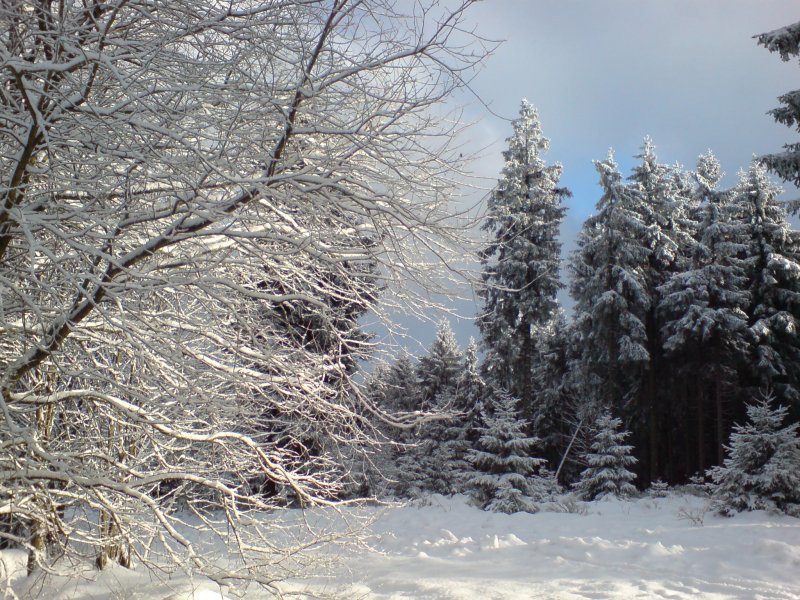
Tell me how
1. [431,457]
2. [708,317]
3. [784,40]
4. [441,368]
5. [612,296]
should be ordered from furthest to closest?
1. [441,368]
2. [612,296]
3. [708,317]
4. [431,457]
5. [784,40]

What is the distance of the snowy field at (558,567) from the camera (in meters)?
6.26

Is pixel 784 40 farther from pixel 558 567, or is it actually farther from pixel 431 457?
pixel 431 457

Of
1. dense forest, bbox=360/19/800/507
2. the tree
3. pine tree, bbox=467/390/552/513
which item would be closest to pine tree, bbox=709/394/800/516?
pine tree, bbox=467/390/552/513

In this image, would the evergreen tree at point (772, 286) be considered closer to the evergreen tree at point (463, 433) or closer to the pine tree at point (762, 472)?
the pine tree at point (762, 472)

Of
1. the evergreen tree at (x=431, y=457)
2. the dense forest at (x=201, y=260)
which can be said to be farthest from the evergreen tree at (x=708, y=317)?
the dense forest at (x=201, y=260)

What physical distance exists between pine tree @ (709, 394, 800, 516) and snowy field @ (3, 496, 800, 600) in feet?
1.39

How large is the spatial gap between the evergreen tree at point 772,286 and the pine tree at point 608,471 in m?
7.10

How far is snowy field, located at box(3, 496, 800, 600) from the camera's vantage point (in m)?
6.26

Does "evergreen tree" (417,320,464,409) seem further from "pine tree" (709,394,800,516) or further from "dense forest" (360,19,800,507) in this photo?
"pine tree" (709,394,800,516)

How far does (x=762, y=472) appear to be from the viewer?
517 inches

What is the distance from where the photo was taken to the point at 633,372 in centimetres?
2430

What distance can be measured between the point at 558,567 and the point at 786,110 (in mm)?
8816

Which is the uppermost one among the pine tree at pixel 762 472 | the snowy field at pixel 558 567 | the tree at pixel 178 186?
the tree at pixel 178 186

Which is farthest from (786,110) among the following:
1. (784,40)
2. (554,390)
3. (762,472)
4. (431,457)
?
(554,390)
